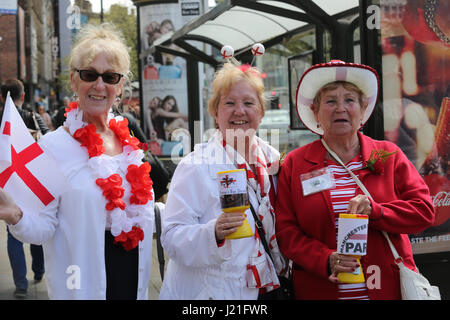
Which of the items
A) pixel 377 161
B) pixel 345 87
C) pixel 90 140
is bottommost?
pixel 377 161

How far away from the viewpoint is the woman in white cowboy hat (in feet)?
8.61

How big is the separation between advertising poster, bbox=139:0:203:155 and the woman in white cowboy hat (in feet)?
32.2

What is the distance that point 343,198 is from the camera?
2705mm

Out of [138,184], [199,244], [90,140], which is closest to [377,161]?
[199,244]

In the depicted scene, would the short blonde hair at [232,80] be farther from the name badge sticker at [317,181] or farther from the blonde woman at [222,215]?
the name badge sticker at [317,181]

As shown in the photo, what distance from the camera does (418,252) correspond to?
15.8 feet

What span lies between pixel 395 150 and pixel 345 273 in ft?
2.40

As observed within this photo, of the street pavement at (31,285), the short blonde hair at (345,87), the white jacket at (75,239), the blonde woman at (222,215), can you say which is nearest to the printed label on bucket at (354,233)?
the blonde woman at (222,215)

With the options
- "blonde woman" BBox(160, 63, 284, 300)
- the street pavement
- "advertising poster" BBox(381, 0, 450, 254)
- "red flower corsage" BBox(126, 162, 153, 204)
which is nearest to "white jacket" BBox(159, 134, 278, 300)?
"blonde woman" BBox(160, 63, 284, 300)

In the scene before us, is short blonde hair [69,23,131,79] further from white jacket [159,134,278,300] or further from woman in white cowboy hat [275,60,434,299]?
woman in white cowboy hat [275,60,434,299]

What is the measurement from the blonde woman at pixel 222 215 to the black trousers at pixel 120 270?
0.16 meters

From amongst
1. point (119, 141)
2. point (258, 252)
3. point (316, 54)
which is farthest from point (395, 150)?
point (316, 54)

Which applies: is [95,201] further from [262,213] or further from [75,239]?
[262,213]

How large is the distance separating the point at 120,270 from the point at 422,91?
10.9 feet
